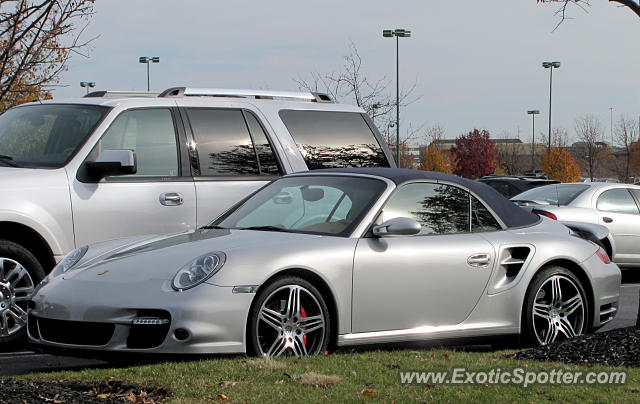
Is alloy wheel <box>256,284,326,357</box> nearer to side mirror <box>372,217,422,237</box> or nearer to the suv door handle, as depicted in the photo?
side mirror <box>372,217,422,237</box>

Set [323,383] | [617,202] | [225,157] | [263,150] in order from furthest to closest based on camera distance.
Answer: [617,202] < [263,150] < [225,157] < [323,383]

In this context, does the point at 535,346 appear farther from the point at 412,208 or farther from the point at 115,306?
the point at 115,306

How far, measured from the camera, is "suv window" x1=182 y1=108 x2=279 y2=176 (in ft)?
29.3

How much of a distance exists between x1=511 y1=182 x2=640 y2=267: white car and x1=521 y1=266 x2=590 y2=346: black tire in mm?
6140

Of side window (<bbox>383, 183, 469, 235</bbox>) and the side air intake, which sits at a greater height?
side window (<bbox>383, 183, 469, 235</bbox>)

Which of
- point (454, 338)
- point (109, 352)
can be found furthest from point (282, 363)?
point (454, 338)

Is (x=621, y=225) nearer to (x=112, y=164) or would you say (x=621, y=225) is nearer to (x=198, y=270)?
(x=112, y=164)

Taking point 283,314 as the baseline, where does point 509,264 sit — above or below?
above

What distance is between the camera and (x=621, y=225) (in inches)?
574

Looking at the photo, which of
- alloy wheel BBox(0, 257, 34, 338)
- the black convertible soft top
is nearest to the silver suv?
alloy wheel BBox(0, 257, 34, 338)

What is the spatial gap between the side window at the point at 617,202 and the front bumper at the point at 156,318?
9551 millimetres

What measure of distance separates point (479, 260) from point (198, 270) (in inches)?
90.1

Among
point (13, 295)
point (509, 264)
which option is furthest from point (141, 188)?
point (509, 264)

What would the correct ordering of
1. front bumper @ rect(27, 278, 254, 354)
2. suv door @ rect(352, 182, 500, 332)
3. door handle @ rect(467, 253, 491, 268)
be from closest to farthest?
front bumper @ rect(27, 278, 254, 354)
suv door @ rect(352, 182, 500, 332)
door handle @ rect(467, 253, 491, 268)
